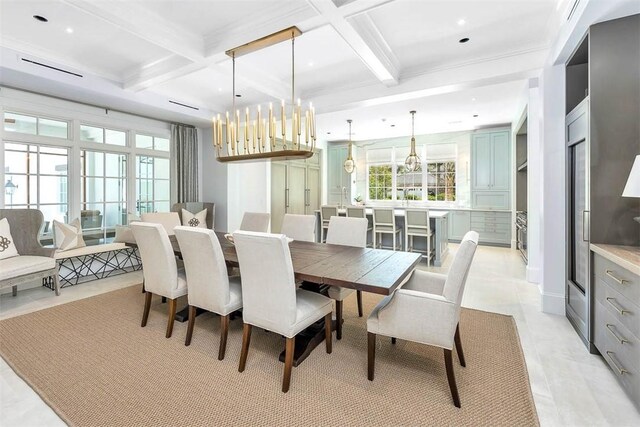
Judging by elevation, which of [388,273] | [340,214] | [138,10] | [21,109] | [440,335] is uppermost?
[138,10]

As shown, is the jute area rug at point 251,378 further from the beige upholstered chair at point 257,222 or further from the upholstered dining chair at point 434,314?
the beige upholstered chair at point 257,222

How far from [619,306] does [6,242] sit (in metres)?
5.57

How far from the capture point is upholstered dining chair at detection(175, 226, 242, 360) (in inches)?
85.1

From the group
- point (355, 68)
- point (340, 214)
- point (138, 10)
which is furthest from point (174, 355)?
point (340, 214)

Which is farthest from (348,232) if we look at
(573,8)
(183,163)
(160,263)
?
(183,163)

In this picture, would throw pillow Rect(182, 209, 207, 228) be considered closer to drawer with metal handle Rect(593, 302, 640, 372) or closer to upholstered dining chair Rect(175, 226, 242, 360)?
upholstered dining chair Rect(175, 226, 242, 360)

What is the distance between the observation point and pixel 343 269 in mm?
2141

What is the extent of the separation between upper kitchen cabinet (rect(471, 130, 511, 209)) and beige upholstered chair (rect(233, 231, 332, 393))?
6.09 metres

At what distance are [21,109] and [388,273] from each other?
4.79 metres

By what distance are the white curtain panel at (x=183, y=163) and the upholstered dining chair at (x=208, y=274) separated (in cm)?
363

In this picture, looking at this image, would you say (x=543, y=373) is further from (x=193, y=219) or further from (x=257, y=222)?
(x=193, y=219)

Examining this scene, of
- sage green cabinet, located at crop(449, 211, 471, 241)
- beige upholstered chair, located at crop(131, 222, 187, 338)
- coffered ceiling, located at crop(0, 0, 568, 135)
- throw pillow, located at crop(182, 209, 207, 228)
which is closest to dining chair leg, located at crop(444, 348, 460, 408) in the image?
beige upholstered chair, located at crop(131, 222, 187, 338)

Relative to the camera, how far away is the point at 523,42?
3143 millimetres

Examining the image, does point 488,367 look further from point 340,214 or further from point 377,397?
point 340,214
